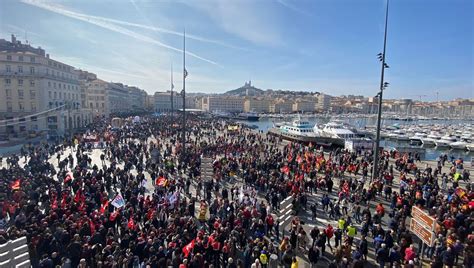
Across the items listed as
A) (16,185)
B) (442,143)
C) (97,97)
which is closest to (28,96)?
(97,97)

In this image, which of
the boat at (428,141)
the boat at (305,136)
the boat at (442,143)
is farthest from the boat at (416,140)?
the boat at (305,136)

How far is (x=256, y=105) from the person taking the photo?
186750mm

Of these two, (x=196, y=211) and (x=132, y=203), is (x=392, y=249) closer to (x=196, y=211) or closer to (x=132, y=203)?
(x=196, y=211)

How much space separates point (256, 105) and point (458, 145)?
14008cm

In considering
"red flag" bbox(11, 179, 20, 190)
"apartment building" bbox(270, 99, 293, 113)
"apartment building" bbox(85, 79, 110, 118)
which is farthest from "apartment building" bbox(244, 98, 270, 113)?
"red flag" bbox(11, 179, 20, 190)

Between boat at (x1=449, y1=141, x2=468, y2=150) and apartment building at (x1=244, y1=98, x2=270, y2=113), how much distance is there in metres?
133

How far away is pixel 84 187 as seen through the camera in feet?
50.6

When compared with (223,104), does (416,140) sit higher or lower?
lower

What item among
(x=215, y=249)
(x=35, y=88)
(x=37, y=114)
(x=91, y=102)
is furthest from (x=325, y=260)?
(x=91, y=102)

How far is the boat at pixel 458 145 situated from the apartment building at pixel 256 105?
133m

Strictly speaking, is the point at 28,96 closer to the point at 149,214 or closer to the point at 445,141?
the point at 149,214

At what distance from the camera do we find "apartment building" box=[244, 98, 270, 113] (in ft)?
596

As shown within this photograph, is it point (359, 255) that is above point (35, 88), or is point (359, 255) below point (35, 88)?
below

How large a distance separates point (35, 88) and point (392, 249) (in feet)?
178
